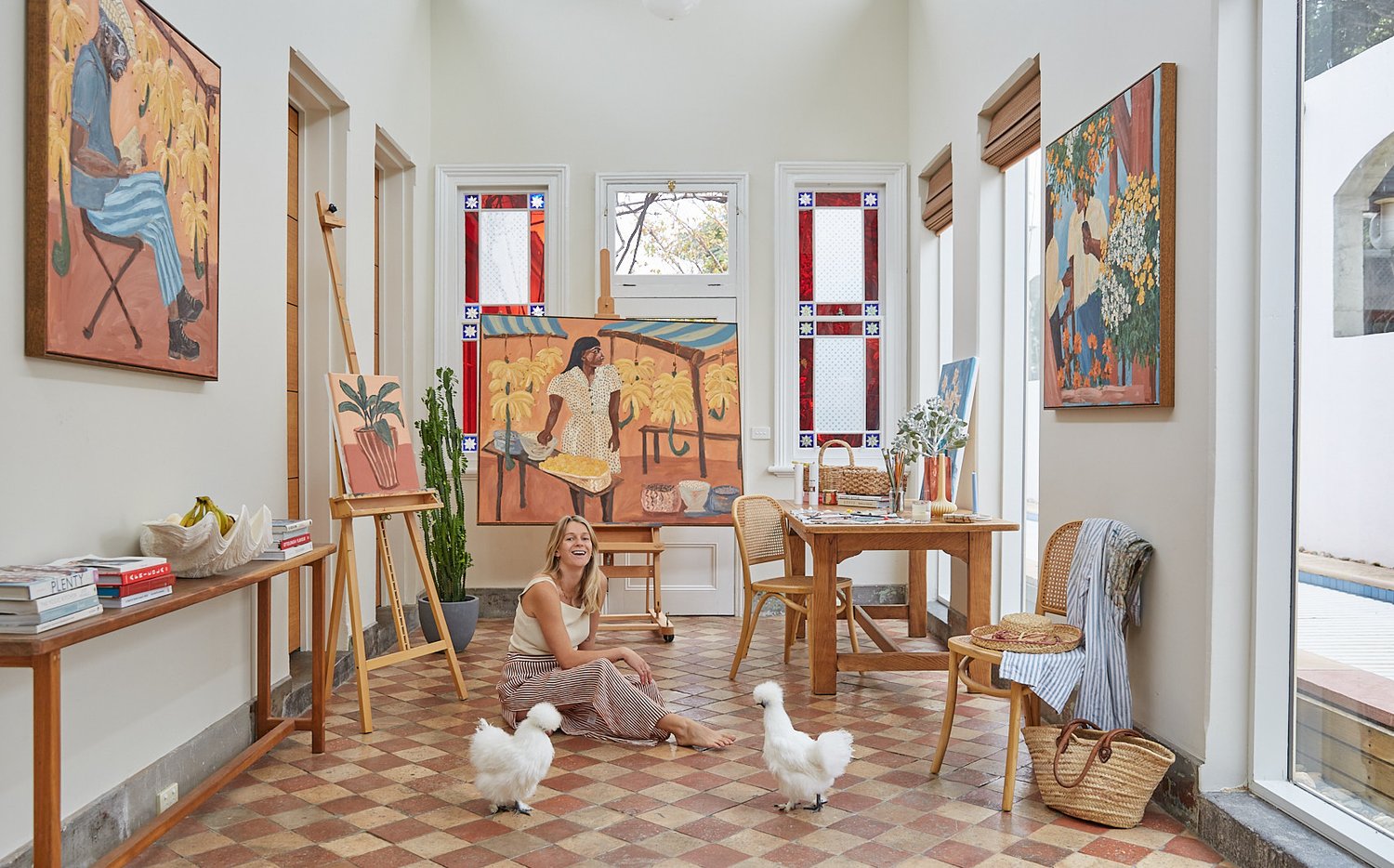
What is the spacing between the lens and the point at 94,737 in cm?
291

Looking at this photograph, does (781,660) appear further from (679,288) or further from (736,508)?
(679,288)

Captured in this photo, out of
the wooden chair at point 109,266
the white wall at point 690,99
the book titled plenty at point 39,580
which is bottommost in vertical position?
the book titled plenty at point 39,580

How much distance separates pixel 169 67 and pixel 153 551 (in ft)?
5.09

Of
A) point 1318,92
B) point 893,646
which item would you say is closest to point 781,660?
point 893,646

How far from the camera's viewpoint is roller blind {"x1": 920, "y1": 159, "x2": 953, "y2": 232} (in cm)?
620

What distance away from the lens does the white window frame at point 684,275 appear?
6.91m

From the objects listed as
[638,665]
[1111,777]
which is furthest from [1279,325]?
[638,665]

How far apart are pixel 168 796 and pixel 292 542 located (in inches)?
34.9

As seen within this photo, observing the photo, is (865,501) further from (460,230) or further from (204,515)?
(204,515)

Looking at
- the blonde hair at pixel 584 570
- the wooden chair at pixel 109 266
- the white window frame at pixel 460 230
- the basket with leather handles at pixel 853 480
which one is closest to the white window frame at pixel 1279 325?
the blonde hair at pixel 584 570

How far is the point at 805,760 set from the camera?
3.18 meters

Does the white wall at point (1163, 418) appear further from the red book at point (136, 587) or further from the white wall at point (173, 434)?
the white wall at point (173, 434)

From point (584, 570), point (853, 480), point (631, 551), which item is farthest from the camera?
point (631, 551)

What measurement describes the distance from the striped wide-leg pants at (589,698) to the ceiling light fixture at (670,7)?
368cm
